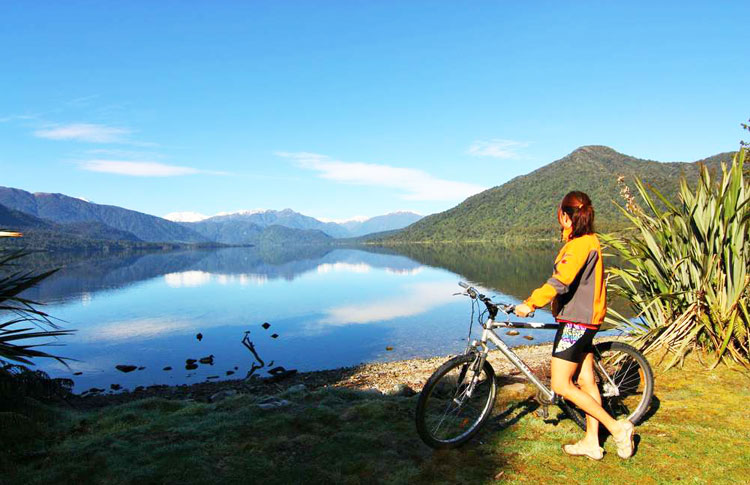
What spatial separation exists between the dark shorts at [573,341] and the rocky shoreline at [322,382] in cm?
1129

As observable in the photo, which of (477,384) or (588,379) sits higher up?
(588,379)

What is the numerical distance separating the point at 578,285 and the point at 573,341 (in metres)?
0.58

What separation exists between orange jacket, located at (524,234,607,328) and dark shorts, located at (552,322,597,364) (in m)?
0.09

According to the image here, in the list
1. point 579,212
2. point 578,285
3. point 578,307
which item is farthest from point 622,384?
point 579,212

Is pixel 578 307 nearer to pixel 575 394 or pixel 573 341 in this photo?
pixel 573 341

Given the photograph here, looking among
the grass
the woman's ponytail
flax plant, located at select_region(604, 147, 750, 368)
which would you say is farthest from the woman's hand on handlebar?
flax plant, located at select_region(604, 147, 750, 368)

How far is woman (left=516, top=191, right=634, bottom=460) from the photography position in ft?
13.6

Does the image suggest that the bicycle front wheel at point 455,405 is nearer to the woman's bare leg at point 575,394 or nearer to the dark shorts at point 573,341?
the woman's bare leg at point 575,394

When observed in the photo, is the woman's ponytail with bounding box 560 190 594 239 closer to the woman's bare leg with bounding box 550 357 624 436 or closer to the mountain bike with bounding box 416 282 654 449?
the mountain bike with bounding box 416 282 654 449

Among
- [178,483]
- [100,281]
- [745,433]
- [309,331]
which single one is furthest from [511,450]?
[100,281]

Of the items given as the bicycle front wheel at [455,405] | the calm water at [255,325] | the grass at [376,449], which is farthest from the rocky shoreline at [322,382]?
the bicycle front wheel at [455,405]

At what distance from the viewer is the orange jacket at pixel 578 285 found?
4.11 meters

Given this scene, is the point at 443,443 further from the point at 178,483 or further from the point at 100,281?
the point at 100,281

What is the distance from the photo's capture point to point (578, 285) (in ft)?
14.1
